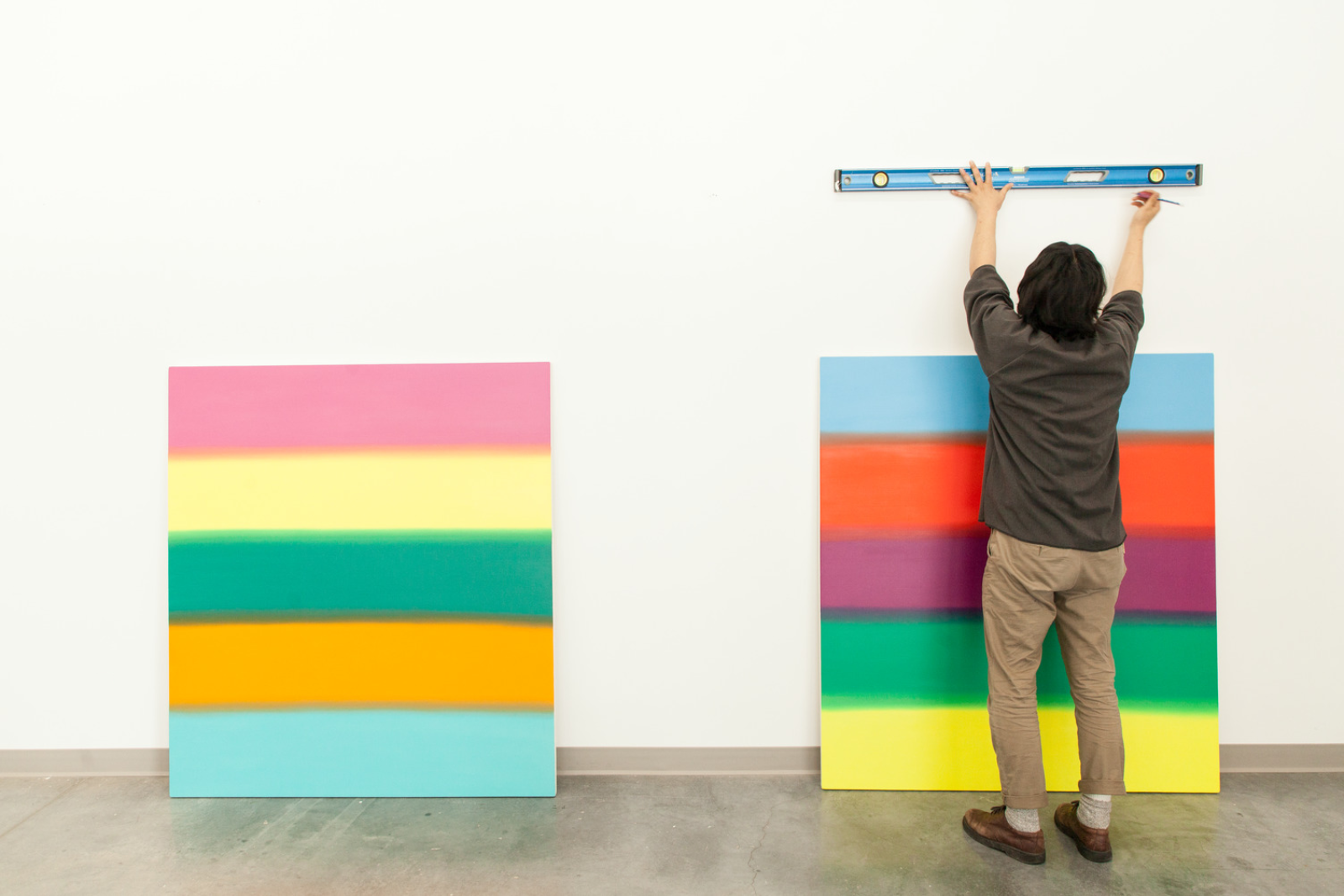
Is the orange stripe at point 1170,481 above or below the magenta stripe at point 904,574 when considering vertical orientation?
above

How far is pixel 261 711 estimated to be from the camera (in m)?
2.29

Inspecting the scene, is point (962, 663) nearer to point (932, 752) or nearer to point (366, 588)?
point (932, 752)

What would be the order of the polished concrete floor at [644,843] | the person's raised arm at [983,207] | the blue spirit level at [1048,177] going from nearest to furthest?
1. the polished concrete floor at [644,843]
2. the person's raised arm at [983,207]
3. the blue spirit level at [1048,177]

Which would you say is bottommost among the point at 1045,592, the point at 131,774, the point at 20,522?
the point at 131,774

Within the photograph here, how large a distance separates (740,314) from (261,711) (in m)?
1.86

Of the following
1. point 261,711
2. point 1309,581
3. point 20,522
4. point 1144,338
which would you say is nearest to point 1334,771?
point 1309,581

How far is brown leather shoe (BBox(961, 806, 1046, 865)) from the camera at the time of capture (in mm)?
1951

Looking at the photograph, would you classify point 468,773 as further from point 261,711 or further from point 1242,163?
point 1242,163

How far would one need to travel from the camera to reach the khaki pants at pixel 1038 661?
195cm

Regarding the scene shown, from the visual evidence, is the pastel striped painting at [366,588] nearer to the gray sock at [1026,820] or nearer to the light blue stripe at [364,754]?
the light blue stripe at [364,754]

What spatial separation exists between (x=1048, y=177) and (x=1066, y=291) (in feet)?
1.82

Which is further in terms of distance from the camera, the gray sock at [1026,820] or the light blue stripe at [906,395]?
the light blue stripe at [906,395]

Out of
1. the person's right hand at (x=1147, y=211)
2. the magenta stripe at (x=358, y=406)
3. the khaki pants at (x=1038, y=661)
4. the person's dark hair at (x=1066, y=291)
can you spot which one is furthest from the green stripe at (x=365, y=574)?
the person's right hand at (x=1147, y=211)

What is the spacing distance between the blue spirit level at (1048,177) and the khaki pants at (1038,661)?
1041 mm
